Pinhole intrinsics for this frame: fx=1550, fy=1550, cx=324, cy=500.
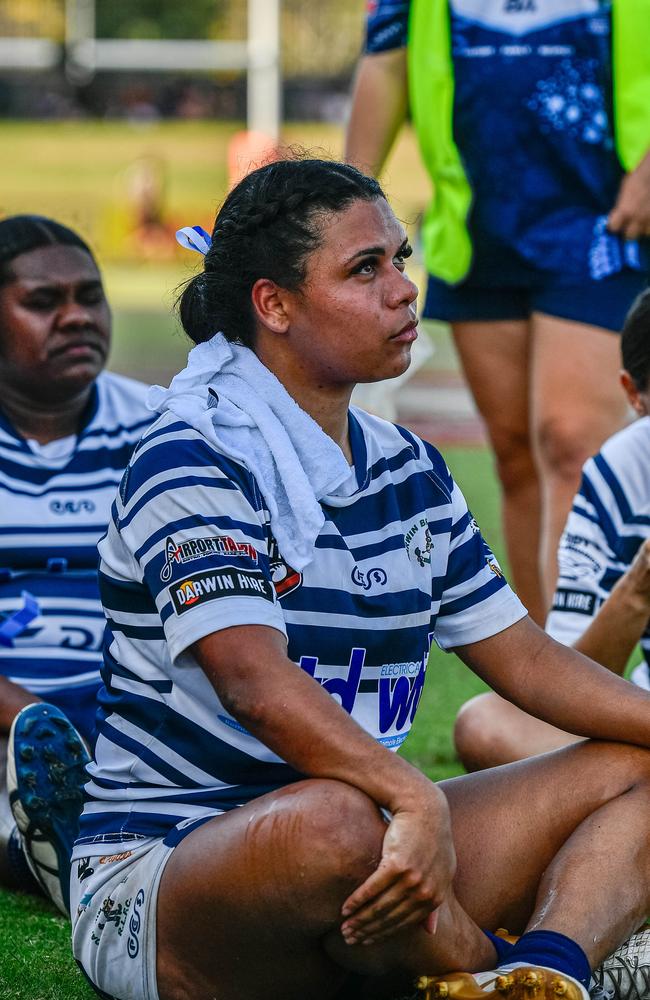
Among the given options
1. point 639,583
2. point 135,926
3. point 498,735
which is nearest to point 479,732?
point 498,735

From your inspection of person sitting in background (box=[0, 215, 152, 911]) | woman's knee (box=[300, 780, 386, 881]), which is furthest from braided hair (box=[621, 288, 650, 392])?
woman's knee (box=[300, 780, 386, 881])

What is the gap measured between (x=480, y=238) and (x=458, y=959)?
2.42m

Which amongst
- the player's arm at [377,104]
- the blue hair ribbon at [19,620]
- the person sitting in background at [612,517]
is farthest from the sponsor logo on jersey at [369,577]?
the player's arm at [377,104]

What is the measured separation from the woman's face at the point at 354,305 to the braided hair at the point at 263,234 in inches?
1.0

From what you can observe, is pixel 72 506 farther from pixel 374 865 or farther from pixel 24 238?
pixel 374 865

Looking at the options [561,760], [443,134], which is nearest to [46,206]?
[443,134]

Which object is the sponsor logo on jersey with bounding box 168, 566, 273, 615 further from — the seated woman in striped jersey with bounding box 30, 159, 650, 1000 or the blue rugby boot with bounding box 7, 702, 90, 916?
the blue rugby boot with bounding box 7, 702, 90, 916

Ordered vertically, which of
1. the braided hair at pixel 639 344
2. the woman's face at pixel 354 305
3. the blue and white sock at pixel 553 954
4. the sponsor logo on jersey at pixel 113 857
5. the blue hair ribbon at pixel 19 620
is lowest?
the blue hair ribbon at pixel 19 620

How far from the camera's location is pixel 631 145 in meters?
4.06

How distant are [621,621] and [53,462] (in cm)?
137

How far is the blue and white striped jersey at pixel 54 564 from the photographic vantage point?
11.1ft

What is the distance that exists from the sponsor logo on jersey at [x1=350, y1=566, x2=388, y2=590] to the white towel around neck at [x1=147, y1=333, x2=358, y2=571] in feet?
0.31

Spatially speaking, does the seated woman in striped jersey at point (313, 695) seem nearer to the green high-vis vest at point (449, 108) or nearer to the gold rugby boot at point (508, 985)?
the gold rugby boot at point (508, 985)

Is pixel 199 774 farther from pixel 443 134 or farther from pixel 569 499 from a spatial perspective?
pixel 443 134
